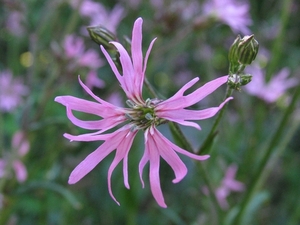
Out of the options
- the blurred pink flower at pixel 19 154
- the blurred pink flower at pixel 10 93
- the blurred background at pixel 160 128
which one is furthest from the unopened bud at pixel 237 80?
the blurred pink flower at pixel 10 93

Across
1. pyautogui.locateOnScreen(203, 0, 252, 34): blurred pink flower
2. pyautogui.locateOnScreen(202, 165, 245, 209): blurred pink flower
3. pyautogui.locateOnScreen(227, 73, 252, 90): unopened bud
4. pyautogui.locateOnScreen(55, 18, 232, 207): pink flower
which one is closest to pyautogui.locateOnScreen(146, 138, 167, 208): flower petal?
pyautogui.locateOnScreen(55, 18, 232, 207): pink flower

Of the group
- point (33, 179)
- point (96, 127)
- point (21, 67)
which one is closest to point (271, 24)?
point (21, 67)

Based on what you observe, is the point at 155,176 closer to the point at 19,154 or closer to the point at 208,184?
the point at 208,184

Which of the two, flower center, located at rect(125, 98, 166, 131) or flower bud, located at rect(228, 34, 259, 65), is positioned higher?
flower center, located at rect(125, 98, 166, 131)

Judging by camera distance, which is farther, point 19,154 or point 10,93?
point 10,93

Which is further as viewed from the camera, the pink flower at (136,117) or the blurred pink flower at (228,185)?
the blurred pink flower at (228,185)

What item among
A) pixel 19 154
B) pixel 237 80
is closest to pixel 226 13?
pixel 19 154

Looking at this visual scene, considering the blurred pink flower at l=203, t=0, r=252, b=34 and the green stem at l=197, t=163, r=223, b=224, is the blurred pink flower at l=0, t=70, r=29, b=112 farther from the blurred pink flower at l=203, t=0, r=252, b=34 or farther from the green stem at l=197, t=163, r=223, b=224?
the green stem at l=197, t=163, r=223, b=224

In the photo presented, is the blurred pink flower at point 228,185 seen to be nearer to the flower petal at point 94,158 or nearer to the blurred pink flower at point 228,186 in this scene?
the blurred pink flower at point 228,186
